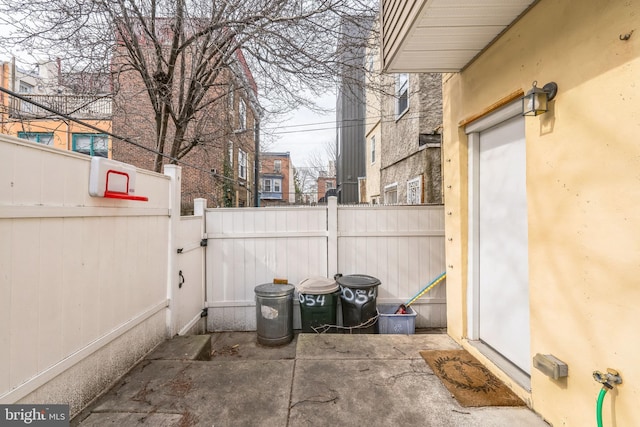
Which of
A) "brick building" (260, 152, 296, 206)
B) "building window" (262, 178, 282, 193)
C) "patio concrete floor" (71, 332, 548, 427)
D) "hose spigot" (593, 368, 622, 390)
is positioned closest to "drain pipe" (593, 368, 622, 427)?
"hose spigot" (593, 368, 622, 390)

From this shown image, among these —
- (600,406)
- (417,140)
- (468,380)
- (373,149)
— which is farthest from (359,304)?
(373,149)

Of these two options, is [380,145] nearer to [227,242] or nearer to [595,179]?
[227,242]

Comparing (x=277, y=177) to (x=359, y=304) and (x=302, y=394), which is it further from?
(x=302, y=394)

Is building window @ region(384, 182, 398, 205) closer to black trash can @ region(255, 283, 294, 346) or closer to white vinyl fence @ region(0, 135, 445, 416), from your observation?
white vinyl fence @ region(0, 135, 445, 416)

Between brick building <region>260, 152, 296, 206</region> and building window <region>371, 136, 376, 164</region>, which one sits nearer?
building window <region>371, 136, 376, 164</region>

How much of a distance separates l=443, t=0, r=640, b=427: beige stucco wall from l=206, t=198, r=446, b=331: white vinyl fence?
2464 millimetres

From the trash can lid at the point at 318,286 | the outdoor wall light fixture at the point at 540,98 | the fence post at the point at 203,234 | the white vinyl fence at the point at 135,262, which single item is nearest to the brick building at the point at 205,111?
the fence post at the point at 203,234

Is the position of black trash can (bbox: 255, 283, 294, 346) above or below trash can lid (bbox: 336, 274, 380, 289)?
below

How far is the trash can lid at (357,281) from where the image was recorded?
4180 millimetres

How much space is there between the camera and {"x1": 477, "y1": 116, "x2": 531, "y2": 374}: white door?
2.61 meters

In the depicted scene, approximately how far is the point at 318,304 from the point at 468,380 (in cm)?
207

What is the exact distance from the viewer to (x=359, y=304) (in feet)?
13.7

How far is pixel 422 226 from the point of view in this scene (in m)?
4.77

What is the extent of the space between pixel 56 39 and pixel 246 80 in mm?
2806
